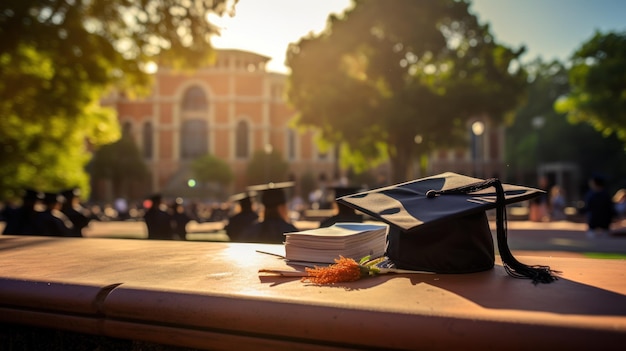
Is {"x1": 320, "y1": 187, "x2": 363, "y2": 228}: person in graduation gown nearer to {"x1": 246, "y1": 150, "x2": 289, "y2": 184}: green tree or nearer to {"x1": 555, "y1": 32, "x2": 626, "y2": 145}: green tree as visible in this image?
{"x1": 555, "y1": 32, "x2": 626, "y2": 145}: green tree

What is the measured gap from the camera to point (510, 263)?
1.55 metres

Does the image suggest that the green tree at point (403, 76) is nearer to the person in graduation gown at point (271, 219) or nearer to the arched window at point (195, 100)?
the person in graduation gown at point (271, 219)

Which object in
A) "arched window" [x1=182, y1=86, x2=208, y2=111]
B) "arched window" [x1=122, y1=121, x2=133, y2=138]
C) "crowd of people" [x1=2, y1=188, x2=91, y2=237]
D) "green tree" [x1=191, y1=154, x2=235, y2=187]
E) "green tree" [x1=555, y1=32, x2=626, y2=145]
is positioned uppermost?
"arched window" [x1=182, y1=86, x2=208, y2=111]

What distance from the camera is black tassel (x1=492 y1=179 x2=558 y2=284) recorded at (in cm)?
142

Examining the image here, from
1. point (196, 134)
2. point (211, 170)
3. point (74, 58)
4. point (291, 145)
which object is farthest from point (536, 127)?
point (74, 58)

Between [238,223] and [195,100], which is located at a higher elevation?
[195,100]

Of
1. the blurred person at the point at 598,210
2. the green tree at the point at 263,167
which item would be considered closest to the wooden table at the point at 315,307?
the blurred person at the point at 598,210

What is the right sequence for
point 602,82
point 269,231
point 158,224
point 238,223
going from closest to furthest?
point 269,231 < point 238,223 < point 158,224 < point 602,82

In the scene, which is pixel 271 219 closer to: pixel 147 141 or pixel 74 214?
pixel 74 214

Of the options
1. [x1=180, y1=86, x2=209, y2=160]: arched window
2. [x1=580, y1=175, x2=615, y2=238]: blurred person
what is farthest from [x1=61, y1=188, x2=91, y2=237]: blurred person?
[x1=180, y1=86, x2=209, y2=160]: arched window

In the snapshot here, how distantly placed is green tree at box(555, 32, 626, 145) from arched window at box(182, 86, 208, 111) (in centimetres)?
3288

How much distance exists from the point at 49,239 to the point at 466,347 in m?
2.58

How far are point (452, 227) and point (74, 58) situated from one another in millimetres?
13070

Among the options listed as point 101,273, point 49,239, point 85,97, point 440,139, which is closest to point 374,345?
point 101,273
